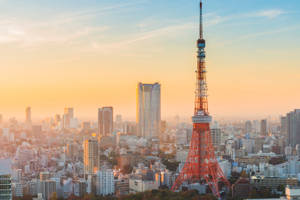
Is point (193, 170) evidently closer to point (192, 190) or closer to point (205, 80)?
point (192, 190)

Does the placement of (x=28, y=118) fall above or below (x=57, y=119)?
above

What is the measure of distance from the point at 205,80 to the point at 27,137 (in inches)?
610

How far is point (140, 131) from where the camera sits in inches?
1265

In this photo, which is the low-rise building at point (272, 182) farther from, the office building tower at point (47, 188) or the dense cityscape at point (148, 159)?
the office building tower at point (47, 188)

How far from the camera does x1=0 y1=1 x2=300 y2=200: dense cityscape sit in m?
Result: 11.1

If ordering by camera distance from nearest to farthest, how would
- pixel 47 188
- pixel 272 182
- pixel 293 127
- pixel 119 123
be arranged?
1. pixel 47 188
2. pixel 272 182
3. pixel 293 127
4. pixel 119 123

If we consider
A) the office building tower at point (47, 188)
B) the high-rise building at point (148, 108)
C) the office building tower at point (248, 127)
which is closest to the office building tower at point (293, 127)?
the office building tower at point (248, 127)

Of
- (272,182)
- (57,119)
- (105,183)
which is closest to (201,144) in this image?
(272,182)

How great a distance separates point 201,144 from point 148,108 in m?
21.4

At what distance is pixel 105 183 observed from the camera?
38.7 feet

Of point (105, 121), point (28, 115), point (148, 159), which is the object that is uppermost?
point (28, 115)

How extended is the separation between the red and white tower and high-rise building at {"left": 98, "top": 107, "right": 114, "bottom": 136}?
19.4 metres

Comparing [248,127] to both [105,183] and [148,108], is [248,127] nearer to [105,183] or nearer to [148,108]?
[148,108]

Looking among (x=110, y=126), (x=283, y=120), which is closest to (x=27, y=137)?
(x=110, y=126)
